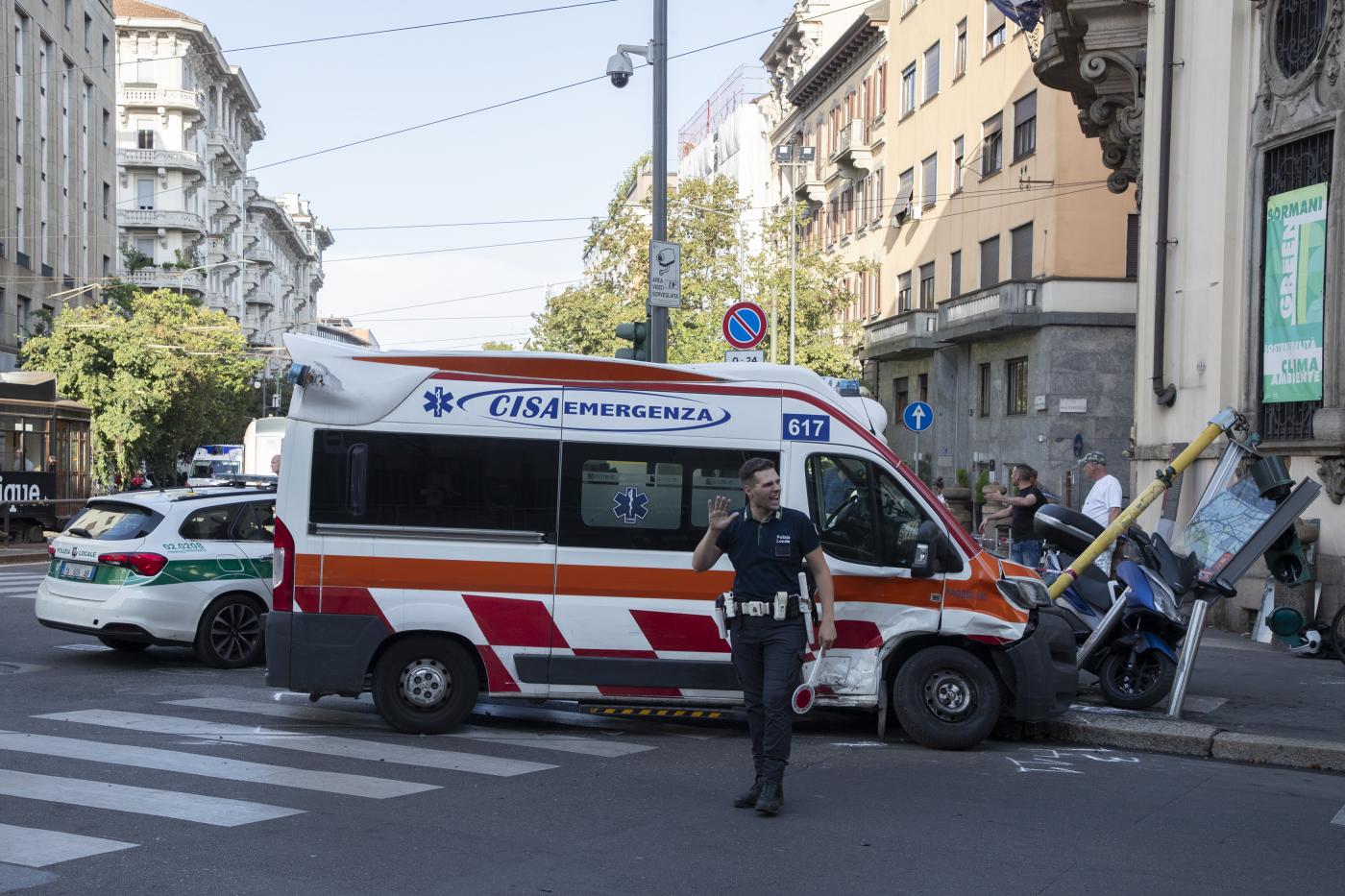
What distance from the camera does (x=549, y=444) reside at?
9.62 m

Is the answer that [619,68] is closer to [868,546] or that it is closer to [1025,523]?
[1025,523]

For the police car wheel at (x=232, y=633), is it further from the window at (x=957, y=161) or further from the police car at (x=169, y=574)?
the window at (x=957, y=161)

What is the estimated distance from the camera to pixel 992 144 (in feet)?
119

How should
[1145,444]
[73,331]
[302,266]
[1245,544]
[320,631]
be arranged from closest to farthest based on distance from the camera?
1. [320,631]
2. [1245,544]
3. [1145,444]
4. [73,331]
5. [302,266]

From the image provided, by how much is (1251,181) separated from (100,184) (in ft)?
175

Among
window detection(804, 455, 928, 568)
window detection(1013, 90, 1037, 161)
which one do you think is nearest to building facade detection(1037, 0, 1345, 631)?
window detection(804, 455, 928, 568)

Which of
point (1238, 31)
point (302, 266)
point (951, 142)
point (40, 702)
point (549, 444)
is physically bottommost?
point (40, 702)

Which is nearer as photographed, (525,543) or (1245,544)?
(525,543)

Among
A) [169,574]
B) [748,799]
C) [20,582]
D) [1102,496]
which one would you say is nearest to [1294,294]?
[1102,496]

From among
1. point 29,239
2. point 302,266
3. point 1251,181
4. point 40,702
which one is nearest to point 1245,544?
point 1251,181

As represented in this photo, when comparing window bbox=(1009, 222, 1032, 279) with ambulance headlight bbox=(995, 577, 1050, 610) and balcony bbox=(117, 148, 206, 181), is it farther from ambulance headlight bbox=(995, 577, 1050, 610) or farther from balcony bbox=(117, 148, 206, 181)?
balcony bbox=(117, 148, 206, 181)

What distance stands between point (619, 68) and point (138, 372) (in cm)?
→ 3046

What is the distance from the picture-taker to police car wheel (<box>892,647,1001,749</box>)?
941 cm

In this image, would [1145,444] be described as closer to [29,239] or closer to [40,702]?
[40,702]
